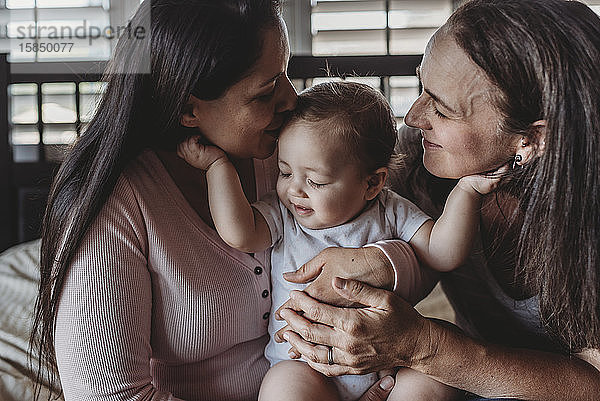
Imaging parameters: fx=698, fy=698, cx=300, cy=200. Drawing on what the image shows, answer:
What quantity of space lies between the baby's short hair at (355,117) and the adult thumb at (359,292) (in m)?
0.21

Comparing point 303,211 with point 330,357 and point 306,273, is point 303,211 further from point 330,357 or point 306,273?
point 330,357

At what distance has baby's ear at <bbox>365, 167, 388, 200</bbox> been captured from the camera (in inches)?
51.0

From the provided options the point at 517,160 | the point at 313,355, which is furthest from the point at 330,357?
the point at 517,160

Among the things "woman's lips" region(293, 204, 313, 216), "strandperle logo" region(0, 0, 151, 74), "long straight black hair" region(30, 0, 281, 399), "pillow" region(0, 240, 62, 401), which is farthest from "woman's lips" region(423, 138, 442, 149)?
"strandperle logo" region(0, 0, 151, 74)

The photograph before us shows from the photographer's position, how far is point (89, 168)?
1170 mm

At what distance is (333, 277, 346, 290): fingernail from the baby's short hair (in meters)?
0.20

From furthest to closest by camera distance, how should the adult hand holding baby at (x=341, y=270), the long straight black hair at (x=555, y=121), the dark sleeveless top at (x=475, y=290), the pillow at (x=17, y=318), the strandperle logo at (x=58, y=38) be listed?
the strandperle logo at (x=58, y=38) → the pillow at (x=17, y=318) → the dark sleeveless top at (x=475, y=290) → the adult hand holding baby at (x=341, y=270) → the long straight black hair at (x=555, y=121)

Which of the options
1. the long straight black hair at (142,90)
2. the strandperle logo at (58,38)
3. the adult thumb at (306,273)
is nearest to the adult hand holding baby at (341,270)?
Result: the adult thumb at (306,273)

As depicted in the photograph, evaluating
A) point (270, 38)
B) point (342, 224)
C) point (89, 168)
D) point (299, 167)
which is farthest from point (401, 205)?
point (89, 168)

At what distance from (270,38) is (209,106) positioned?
0.16 metres

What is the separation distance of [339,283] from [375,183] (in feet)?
0.70

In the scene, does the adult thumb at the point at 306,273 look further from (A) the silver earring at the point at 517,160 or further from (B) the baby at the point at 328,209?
(A) the silver earring at the point at 517,160

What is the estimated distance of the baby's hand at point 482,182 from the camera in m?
1.24

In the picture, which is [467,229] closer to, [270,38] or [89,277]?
[270,38]
